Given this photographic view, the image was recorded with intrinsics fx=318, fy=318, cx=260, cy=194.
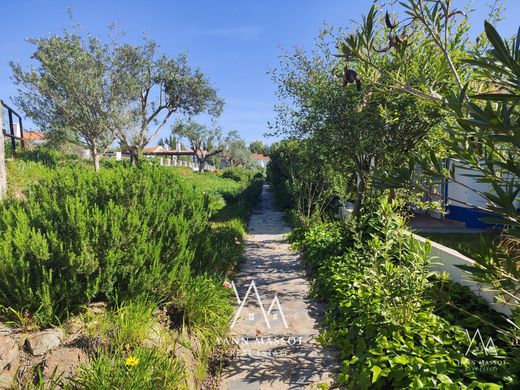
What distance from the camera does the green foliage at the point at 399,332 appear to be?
267cm

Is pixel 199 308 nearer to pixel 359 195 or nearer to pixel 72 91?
pixel 359 195

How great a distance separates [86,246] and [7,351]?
1.12 metres

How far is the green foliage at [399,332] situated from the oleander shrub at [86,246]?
85.8 inches

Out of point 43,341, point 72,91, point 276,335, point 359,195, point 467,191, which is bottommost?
point 276,335

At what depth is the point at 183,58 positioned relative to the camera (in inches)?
815

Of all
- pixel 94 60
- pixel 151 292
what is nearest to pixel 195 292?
pixel 151 292

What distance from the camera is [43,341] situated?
9.23 ft

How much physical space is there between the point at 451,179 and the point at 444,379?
1.62m

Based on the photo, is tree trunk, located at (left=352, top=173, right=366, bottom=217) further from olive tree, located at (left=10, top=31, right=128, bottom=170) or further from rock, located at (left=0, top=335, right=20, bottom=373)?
olive tree, located at (left=10, top=31, right=128, bottom=170)

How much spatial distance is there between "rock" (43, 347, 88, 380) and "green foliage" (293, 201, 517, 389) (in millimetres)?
2374

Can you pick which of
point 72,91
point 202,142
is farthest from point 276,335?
point 202,142

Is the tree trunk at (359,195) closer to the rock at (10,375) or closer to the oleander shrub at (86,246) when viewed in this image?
the oleander shrub at (86,246)

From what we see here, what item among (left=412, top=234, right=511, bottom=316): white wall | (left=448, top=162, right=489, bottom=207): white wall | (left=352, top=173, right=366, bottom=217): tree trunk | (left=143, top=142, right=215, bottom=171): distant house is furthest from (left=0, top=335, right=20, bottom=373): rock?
(left=143, top=142, right=215, bottom=171): distant house

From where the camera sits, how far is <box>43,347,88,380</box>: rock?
2594 millimetres
